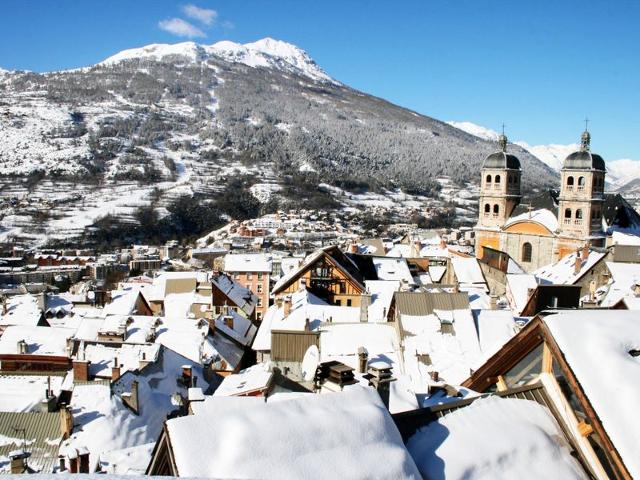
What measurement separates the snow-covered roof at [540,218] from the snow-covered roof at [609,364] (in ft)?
174

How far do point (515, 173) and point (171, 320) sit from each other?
40.8 m

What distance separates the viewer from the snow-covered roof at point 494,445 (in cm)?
575

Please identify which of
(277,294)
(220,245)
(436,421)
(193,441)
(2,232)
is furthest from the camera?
(2,232)

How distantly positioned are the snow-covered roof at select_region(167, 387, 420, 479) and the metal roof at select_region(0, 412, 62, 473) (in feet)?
55.6

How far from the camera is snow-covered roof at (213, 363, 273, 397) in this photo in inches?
822

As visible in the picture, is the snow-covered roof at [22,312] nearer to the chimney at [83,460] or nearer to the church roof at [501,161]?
the chimney at [83,460]

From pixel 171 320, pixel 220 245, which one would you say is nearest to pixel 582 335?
pixel 171 320

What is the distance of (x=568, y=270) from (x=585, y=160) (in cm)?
1674

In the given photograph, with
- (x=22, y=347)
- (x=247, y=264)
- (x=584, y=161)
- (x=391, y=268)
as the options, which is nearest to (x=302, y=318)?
(x=22, y=347)

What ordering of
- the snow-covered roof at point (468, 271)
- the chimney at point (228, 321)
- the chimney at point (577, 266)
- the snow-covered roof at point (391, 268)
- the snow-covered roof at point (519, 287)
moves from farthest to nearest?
the snow-covered roof at point (391, 268), the snow-covered roof at point (468, 271), the chimney at point (577, 266), the snow-covered roof at point (519, 287), the chimney at point (228, 321)

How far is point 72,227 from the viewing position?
15250 cm

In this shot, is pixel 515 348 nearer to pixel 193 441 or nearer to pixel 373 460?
pixel 373 460

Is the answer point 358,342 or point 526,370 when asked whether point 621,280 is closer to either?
point 358,342

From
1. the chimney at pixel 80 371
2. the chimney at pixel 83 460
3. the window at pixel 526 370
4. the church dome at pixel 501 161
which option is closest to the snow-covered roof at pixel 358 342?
the chimney at pixel 83 460
